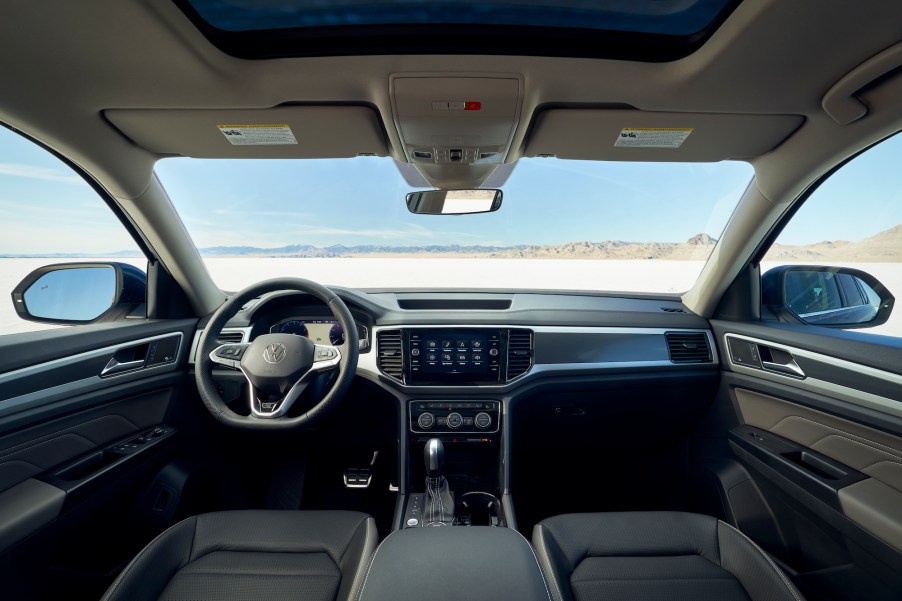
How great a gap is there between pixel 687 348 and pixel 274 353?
90.5 inches

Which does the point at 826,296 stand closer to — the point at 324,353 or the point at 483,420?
the point at 483,420

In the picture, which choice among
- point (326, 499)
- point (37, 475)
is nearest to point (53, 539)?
point (37, 475)

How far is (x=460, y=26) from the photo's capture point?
1.59 meters

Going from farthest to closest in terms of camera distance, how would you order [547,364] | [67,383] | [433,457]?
[547,364] < [433,457] < [67,383]

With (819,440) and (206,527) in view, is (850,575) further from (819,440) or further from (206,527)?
(206,527)

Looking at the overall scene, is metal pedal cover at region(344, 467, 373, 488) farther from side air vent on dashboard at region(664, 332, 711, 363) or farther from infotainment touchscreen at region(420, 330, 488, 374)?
side air vent on dashboard at region(664, 332, 711, 363)

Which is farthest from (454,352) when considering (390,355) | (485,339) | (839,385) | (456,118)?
→ (839,385)

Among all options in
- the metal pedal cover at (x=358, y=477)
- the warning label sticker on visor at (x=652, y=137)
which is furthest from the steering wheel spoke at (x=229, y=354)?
the warning label sticker on visor at (x=652, y=137)

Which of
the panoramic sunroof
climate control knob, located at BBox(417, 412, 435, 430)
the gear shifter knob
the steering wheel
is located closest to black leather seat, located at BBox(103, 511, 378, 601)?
the steering wheel

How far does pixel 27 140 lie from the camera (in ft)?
6.14

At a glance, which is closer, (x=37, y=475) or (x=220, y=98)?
(x=37, y=475)

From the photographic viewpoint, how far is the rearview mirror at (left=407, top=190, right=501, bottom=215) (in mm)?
2533

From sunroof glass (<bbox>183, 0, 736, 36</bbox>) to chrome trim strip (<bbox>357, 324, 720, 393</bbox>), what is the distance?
58.0 inches

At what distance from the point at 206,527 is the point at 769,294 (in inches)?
121
